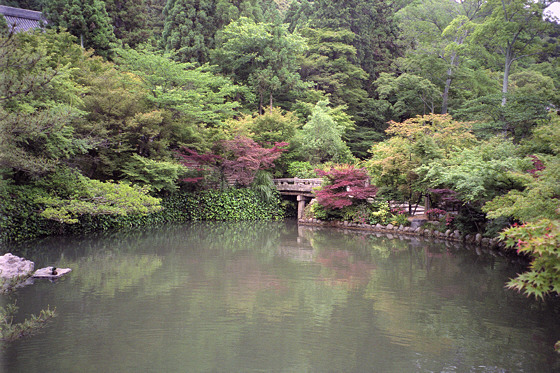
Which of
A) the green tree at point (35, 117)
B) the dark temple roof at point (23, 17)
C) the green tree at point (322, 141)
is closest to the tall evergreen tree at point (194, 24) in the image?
the dark temple roof at point (23, 17)

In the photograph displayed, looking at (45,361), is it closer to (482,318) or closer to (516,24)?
(482,318)

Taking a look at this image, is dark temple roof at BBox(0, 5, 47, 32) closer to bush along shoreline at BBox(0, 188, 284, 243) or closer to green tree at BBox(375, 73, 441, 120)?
bush along shoreline at BBox(0, 188, 284, 243)

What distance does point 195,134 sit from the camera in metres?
16.6

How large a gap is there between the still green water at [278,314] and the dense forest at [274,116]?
1.43m

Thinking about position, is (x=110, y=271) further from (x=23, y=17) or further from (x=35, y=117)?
(x=23, y=17)

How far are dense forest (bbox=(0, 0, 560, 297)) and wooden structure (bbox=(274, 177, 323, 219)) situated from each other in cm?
77

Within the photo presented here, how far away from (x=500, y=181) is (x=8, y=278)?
35.2 feet

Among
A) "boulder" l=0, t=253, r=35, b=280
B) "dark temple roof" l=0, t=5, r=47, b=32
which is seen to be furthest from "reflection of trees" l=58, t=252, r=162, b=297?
"dark temple roof" l=0, t=5, r=47, b=32

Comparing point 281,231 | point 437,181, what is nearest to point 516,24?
point 437,181

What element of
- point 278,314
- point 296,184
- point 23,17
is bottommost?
point 278,314

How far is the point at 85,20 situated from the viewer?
61.5 ft

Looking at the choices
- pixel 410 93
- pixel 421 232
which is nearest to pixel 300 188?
pixel 421 232

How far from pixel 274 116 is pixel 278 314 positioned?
47.9 feet

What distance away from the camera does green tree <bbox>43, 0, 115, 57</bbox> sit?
18.2 metres
